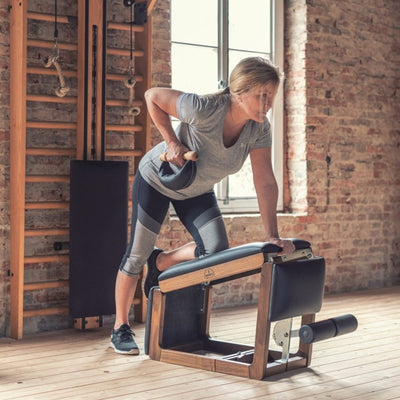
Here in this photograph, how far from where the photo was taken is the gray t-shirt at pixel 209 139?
3.38 m

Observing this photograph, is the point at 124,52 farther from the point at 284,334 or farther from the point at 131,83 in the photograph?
the point at 284,334

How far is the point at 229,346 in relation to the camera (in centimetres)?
374

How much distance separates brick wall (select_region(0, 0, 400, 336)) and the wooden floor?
1.43 metres

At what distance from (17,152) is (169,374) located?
5.37 feet

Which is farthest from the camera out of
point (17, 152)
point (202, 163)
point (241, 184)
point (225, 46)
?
point (241, 184)

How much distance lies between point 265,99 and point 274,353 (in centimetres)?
126

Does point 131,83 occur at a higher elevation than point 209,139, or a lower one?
higher

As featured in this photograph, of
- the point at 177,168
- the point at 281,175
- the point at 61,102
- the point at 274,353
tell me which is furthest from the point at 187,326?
the point at 281,175

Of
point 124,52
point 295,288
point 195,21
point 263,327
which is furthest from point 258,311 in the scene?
point 195,21

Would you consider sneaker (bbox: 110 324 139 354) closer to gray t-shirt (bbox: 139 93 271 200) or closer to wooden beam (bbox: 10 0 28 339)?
wooden beam (bbox: 10 0 28 339)

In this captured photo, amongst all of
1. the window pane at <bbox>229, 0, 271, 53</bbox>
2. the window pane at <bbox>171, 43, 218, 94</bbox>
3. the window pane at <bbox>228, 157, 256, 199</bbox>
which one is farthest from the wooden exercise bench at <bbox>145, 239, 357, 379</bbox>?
the window pane at <bbox>229, 0, 271, 53</bbox>

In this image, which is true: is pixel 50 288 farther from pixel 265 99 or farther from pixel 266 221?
pixel 265 99

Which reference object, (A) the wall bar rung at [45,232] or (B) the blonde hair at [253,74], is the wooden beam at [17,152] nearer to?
(A) the wall bar rung at [45,232]

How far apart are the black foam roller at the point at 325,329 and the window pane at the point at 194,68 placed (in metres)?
2.61
